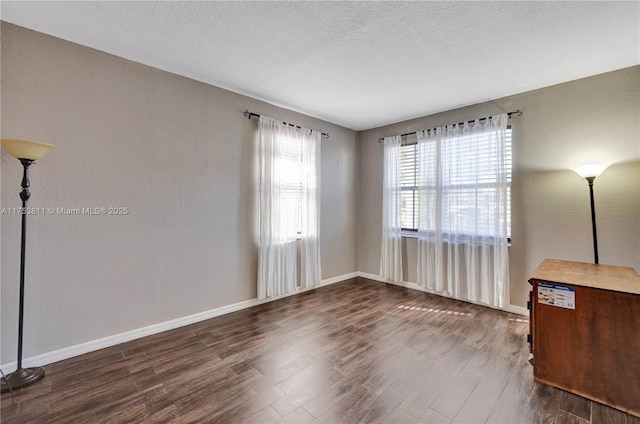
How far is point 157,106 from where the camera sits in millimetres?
2680

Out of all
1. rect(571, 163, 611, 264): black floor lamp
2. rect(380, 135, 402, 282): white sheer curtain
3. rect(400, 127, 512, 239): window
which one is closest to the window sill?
rect(380, 135, 402, 282): white sheer curtain

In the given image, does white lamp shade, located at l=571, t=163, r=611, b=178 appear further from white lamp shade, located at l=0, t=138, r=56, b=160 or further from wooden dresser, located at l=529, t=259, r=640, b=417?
white lamp shade, located at l=0, t=138, r=56, b=160

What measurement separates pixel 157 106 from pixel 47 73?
2.58ft

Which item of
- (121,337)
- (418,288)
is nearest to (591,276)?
(418,288)

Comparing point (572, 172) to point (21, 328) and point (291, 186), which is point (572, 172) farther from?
point (21, 328)

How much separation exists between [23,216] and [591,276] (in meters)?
4.41

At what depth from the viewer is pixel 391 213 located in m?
4.35

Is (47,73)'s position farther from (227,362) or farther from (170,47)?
(227,362)

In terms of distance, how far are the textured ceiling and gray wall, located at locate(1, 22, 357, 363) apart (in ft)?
0.92

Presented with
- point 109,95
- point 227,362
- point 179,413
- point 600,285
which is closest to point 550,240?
point 600,285

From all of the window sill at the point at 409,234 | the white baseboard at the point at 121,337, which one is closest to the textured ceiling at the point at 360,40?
the window sill at the point at 409,234

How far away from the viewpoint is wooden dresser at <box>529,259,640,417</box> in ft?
5.46

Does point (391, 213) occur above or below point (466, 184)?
below

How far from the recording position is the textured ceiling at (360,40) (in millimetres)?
1856
